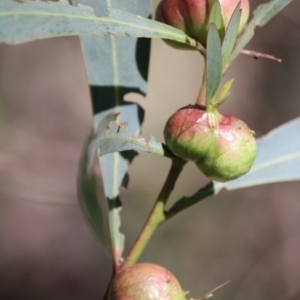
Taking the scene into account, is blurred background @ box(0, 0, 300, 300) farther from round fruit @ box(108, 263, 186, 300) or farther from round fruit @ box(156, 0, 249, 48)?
round fruit @ box(156, 0, 249, 48)

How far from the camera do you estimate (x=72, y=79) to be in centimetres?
429

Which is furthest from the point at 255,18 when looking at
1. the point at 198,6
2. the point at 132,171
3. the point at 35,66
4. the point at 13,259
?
the point at 35,66

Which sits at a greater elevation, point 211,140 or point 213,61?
point 213,61

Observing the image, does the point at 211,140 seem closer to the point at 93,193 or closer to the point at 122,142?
the point at 122,142


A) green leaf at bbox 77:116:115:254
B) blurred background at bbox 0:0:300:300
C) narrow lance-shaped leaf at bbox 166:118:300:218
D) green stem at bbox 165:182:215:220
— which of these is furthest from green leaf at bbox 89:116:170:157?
blurred background at bbox 0:0:300:300

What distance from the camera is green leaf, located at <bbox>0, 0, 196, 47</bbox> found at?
70 cm

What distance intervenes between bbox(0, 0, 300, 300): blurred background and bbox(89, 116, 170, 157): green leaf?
2510mm

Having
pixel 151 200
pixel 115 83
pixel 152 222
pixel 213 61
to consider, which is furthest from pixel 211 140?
pixel 151 200

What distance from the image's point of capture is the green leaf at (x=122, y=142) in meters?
0.86

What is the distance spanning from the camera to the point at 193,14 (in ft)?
2.94

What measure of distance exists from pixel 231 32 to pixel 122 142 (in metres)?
Result: 0.24

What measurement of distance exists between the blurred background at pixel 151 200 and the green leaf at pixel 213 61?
2.60 meters

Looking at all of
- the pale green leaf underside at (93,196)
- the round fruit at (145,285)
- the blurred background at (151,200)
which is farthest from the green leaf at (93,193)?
the blurred background at (151,200)

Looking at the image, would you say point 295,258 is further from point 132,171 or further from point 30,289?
point 30,289
